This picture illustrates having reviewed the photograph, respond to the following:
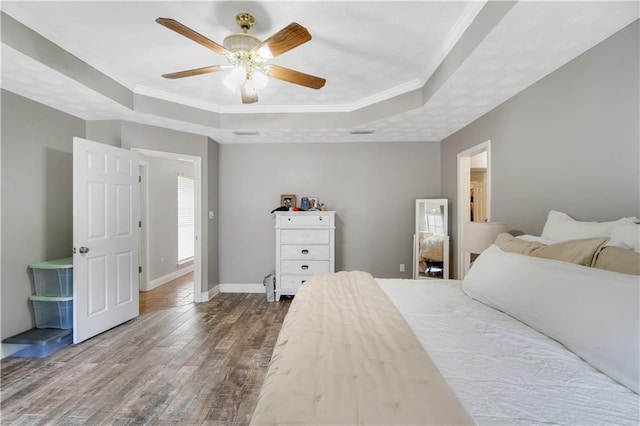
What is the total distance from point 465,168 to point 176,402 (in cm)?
392

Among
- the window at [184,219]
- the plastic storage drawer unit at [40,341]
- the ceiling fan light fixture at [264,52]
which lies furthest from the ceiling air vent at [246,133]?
the plastic storage drawer unit at [40,341]

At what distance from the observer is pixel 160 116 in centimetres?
298

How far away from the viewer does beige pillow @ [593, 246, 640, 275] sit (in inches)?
40.8

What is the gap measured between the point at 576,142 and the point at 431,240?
87.1 inches

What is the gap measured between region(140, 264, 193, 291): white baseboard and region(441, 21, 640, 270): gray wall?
514 centimetres

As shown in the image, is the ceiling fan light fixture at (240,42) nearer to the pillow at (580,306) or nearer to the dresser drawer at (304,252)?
the pillow at (580,306)

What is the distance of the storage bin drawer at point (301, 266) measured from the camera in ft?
12.0

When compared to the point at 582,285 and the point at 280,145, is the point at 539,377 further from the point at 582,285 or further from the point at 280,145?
the point at 280,145

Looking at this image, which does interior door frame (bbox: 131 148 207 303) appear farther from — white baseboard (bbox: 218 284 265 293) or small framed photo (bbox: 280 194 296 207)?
small framed photo (bbox: 280 194 296 207)

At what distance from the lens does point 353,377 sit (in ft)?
2.81

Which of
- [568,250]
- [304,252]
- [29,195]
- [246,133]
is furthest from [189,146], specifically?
[568,250]

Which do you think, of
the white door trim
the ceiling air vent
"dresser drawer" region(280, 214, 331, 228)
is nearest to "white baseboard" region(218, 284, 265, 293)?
"dresser drawer" region(280, 214, 331, 228)

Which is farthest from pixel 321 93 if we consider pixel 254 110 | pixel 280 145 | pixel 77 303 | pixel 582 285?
pixel 77 303

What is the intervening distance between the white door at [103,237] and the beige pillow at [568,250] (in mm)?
3738
